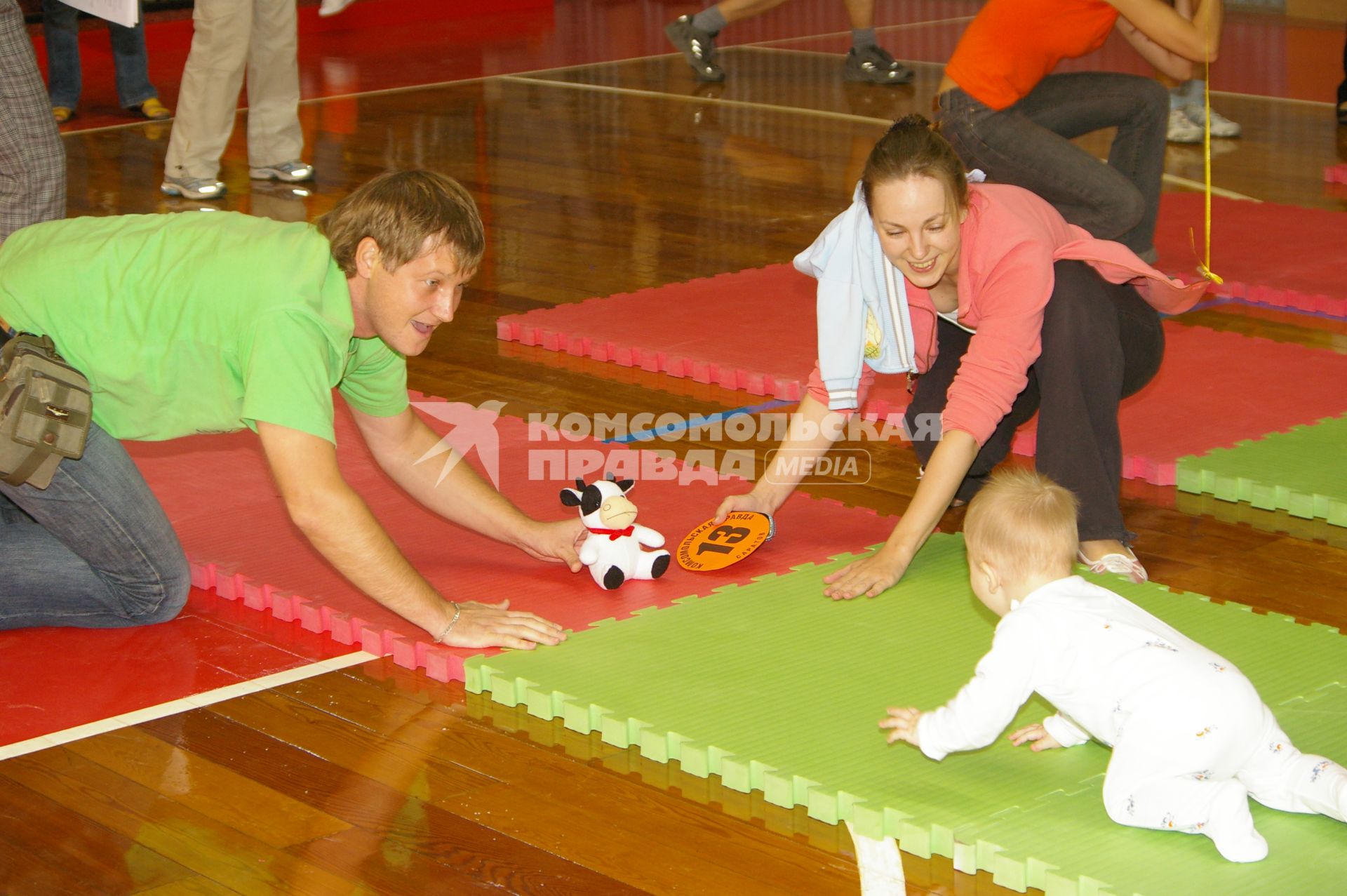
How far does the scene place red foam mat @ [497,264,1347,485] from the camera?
369cm

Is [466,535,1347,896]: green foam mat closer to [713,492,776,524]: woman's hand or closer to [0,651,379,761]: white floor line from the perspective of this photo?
[713,492,776,524]: woman's hand

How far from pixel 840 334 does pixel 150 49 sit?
27.4 feet

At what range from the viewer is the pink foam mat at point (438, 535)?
9.38 feet

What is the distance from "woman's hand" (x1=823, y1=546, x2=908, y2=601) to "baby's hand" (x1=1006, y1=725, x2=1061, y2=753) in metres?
0.54

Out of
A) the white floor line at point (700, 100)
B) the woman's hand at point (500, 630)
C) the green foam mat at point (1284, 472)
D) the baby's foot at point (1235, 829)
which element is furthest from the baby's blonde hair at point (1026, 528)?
the white floor line at point (700, 100)

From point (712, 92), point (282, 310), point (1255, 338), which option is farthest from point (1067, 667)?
point (712, 92)

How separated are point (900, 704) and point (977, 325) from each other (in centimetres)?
84

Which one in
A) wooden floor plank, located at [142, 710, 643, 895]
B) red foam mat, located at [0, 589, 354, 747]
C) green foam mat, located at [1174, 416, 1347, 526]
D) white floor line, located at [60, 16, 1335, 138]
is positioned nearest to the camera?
wooden floor plank, located at [142, 710, 643, 895]

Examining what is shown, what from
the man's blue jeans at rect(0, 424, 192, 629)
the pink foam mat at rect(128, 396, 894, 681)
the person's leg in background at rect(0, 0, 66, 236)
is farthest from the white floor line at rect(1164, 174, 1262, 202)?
the man's blue jeans at rect(0, 424, 192, 629)

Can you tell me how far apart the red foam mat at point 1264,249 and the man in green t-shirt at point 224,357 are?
2.97 m

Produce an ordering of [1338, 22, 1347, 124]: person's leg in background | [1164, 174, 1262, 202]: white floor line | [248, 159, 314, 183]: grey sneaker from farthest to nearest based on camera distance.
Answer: [1338, 22, 1347, 124]: person's leg in background, [248, 159, 314, 183]: grey sneaker, [1164, 174, 1262, 202]: white floor line

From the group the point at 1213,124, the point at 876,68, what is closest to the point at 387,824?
the point at 1213,124

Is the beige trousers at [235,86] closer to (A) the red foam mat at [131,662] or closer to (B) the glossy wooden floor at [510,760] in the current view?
(B) the glossy wooden floor at [510,760]

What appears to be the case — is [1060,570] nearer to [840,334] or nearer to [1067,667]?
[1067,667]
